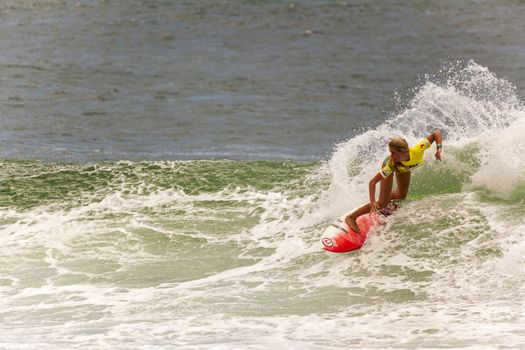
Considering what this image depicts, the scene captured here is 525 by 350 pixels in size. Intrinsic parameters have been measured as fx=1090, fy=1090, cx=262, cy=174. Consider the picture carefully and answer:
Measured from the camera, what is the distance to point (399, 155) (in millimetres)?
14336

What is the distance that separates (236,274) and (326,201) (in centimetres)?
299

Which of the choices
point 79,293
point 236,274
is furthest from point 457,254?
point 79,293

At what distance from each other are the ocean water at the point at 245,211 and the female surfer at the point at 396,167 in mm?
635

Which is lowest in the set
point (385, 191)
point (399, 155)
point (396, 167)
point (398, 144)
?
point (385, 191)

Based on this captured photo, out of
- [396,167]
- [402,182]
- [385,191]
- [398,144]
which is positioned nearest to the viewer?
[398,144]

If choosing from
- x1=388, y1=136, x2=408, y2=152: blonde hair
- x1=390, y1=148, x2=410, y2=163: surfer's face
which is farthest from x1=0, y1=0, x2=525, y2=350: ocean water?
x1=388, y1=136, x2=408, y2=152: blonde hair

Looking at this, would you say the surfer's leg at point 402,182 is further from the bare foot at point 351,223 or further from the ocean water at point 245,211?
the bare foot at point 351,223

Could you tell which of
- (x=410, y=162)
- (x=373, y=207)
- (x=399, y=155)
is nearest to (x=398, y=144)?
(x=399, y=155)

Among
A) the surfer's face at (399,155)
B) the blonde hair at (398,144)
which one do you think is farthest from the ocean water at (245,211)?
the blonde hair at (398,144)

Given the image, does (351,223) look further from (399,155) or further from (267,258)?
(267,258)

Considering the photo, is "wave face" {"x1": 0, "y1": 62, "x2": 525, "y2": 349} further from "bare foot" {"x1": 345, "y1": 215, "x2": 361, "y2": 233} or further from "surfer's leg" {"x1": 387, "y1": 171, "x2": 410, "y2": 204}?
"surfer's leg" {"x1": 387, "y1": 171, "x2": 410, "y2": 204}

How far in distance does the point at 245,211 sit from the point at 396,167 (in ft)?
13.5

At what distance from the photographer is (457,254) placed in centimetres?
1491

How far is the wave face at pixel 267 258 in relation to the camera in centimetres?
1255
